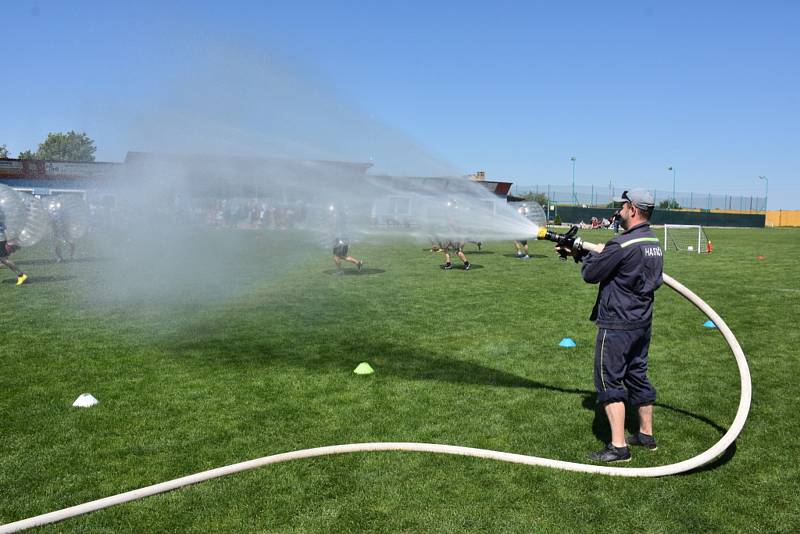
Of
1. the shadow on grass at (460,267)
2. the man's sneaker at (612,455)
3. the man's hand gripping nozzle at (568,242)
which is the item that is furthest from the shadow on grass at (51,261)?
the man's sneaker at (612,455)

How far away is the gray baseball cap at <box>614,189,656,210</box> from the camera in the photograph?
5652 mm

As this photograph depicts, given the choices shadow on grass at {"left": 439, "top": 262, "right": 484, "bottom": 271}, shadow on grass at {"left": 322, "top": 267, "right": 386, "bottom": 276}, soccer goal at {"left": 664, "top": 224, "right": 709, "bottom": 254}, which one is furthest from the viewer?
soccer goal at {"left": 664, "top": 224, "right": 709, "bottom": 254}

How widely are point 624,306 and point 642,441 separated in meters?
1.45

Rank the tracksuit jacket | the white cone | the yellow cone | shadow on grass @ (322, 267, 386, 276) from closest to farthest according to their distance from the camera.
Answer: the tracksuit jacket, the white cone, the yellow cone, shadow on grass @ (322, 267, 386, 276)

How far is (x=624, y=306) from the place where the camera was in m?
5.65

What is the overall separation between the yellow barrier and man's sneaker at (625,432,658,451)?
101 m

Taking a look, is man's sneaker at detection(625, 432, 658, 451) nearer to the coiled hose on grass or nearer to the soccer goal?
the coiled hose on grass

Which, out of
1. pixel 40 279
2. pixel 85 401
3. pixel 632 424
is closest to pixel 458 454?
pixel 632 424

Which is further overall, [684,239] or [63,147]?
[63,147]

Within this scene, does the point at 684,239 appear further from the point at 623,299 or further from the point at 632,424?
the point at 623,299

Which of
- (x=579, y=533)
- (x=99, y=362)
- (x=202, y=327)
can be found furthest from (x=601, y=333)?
(x=202, y=327)

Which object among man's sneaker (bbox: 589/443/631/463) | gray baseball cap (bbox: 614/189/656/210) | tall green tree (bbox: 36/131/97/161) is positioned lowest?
man's sneaker (bbox: 589/443/631/463)

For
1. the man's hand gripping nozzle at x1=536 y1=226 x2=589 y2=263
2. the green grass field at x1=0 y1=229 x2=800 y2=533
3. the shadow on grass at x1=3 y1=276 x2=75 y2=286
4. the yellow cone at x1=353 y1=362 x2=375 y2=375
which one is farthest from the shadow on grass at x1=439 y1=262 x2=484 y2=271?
the man's hand gripping nozzle at x1=536 y1=226 x2=589 y2=263

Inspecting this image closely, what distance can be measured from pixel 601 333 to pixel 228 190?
10.0m
